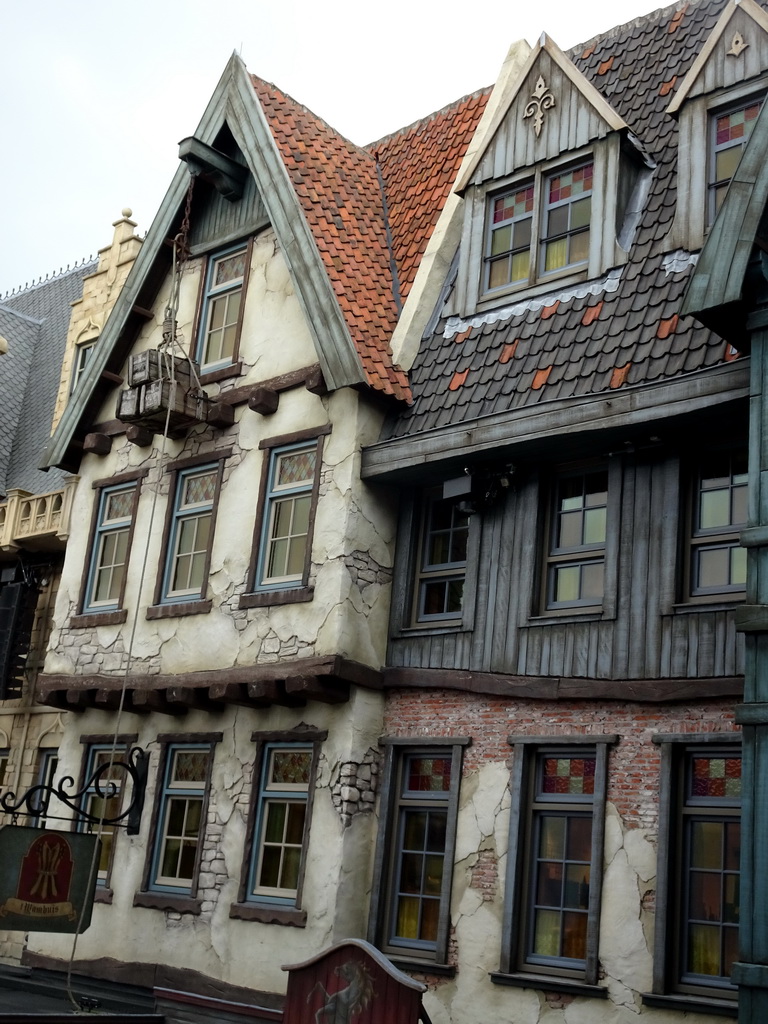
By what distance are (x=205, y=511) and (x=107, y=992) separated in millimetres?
5674

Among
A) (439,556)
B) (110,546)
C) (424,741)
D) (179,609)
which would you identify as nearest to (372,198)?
(439,556)

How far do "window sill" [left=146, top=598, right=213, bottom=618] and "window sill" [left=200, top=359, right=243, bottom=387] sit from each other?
279cm

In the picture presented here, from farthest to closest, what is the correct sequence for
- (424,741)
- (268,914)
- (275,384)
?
(275,384) < (268,914) < (424,741)

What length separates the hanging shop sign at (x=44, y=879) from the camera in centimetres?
1307

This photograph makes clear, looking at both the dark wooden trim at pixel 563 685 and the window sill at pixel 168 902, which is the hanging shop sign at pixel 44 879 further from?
the dark wooden trim at pixel 563 685

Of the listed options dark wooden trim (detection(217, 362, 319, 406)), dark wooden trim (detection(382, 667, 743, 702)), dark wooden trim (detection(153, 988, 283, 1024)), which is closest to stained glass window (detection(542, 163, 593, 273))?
dark wooden trim (detection(217, 362, 319, 406))

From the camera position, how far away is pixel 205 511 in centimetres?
1558

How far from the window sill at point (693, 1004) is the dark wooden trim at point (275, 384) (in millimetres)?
7396

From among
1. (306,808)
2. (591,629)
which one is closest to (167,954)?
(306,808)

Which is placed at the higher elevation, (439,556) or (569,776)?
(439,556)

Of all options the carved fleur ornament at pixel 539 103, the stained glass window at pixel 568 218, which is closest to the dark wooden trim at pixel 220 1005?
the stained glass window at pixel 568 218

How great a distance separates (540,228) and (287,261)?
300 centimetres

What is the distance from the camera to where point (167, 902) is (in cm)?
1418

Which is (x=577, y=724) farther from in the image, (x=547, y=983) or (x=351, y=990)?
(x=351, y=990)
